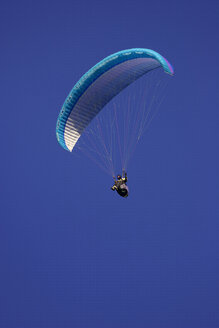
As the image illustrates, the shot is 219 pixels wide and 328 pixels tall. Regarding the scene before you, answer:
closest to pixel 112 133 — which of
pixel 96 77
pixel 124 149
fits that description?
pixel 124 149

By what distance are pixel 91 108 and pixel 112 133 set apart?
247 cm

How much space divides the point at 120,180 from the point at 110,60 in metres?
3.81

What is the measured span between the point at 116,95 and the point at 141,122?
217 cm

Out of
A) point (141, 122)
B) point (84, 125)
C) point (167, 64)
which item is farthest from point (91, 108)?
point (167, 64)

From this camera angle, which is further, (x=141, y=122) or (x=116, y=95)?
(x=116, y=95)

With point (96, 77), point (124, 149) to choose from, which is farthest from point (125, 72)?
point (124, 149)

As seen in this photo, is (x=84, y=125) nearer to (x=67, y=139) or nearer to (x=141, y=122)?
(x=67, y=139)

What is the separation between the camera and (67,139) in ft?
→ 84.8

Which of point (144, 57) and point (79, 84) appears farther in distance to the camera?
point (79, 84)

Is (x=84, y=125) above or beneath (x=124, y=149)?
above

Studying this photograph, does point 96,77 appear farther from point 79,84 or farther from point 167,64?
point 167,64

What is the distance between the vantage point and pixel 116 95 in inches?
1019

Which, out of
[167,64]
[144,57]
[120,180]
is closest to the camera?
[167,64]

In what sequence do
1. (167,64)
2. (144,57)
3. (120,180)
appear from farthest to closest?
(120,180) < (144,57) < (167,64)
